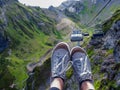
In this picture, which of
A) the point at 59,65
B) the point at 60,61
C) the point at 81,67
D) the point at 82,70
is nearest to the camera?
the point at 82,70

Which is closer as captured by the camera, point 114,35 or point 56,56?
point 56,56

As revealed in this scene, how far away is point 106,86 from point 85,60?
37062 millimetres

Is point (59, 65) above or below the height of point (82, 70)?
above

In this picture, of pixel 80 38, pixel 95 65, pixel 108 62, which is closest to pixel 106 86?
pixel 108 62

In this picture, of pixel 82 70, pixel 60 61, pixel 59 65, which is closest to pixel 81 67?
pixel 82 70

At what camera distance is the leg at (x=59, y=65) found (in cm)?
1280

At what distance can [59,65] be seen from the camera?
592 inches

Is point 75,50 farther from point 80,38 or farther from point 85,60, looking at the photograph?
point 85,60

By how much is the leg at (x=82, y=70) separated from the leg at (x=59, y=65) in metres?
0.54

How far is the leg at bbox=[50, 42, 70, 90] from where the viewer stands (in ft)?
42.0

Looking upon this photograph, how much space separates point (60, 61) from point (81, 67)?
1.54 meters

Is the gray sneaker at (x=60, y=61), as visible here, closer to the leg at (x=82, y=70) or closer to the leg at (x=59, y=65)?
the leg at (x=59, y=65)

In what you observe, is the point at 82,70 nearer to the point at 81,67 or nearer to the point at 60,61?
the point at 81,67

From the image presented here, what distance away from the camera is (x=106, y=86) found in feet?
170
